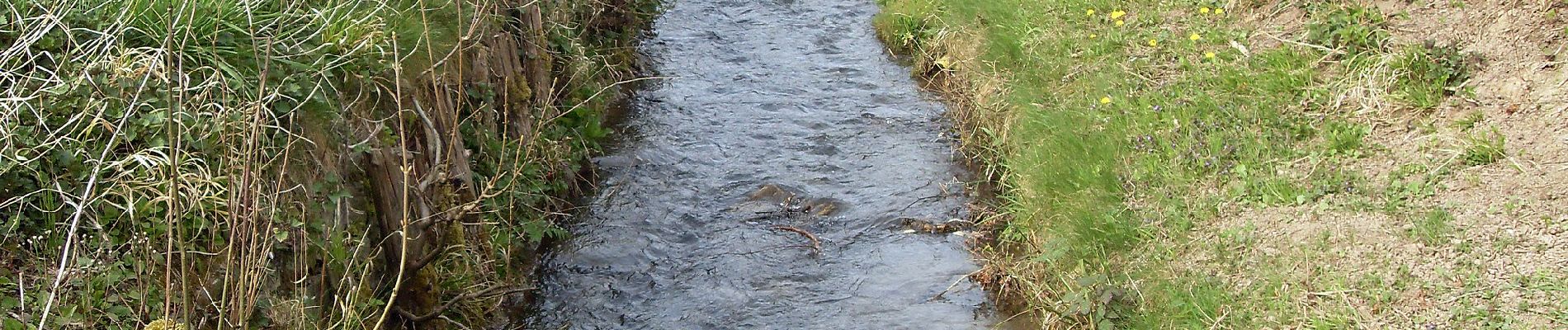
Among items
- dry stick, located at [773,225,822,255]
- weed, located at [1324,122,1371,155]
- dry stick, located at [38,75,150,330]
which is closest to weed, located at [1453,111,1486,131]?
weed, located at [1324,122,1371,155]

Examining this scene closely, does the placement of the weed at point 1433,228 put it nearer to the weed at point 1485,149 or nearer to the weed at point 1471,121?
the weed at point 1485,149

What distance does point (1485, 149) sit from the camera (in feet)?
14.7

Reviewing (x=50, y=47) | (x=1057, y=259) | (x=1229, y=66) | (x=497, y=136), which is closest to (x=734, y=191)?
(x=497, y=136)

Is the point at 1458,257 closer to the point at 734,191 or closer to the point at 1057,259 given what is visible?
the point at 1057,259

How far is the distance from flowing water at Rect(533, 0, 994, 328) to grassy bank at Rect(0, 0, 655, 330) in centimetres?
58

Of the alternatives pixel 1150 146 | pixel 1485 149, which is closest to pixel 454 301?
pixel 1150 146

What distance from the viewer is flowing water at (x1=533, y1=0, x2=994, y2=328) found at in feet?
18.1

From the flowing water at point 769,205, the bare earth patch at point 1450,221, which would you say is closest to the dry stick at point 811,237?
the flowing water at point 769,205

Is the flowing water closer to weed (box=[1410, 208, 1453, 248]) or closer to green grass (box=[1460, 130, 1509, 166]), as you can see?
weed (box=[1410, 208, 1453, 248])

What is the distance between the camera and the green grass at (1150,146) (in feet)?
15.6

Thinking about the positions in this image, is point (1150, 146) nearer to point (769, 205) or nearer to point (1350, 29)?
point (1350, 29)

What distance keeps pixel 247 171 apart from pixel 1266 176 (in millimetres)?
3856

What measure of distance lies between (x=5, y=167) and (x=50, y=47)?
0.67 m

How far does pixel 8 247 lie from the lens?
3.29 meters
